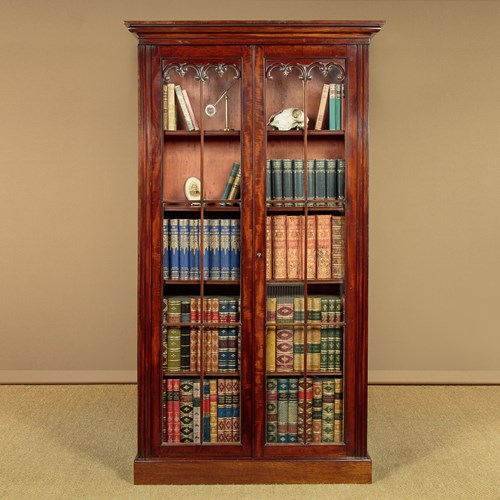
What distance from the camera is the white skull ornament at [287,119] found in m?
3.34

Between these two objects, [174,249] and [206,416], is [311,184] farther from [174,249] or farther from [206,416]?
[206,416]

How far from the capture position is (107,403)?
15.3 ft

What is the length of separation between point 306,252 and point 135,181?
2197 millimetres

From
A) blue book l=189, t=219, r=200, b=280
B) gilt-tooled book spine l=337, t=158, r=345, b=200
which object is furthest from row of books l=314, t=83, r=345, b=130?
blue book l=189, t=219, r=200, b=280

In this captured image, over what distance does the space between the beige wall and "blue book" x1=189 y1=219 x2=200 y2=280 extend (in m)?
1.90

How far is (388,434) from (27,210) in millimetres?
3142

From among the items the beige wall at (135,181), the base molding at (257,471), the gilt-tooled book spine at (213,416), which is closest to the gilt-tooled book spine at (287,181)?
the gilt-tooled book spine at (213,416)

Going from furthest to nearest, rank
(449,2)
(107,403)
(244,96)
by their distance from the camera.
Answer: (449,2) → (107,403) → (244,96)

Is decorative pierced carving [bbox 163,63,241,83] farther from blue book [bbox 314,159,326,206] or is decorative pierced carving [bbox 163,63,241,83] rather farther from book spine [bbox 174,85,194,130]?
blue book [bbox 314,159,326,206]

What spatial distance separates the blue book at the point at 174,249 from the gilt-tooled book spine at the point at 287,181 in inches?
22.2

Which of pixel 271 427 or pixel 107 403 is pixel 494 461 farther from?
pixel 107 403

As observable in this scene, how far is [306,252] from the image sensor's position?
11.0 ft

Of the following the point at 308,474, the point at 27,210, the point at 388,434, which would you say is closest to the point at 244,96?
the point at 308,474

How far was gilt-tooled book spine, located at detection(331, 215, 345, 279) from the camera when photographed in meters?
3.35
